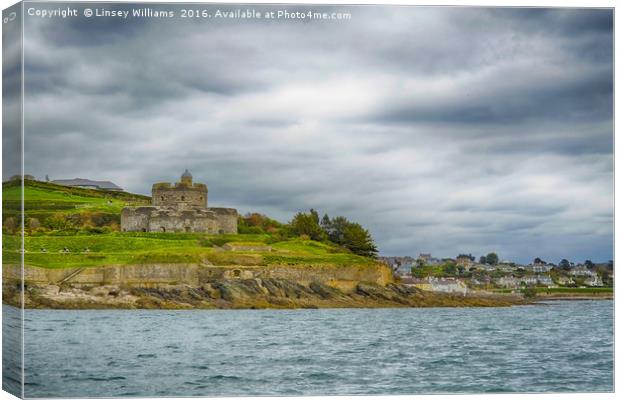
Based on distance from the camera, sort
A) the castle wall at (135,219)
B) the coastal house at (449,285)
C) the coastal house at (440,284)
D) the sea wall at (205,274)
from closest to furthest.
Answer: the sea wall at (205,274), the coastal house at (449,285), the coastal house at (440,284), the castle wall at (135,219)

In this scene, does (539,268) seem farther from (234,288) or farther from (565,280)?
(234,288)

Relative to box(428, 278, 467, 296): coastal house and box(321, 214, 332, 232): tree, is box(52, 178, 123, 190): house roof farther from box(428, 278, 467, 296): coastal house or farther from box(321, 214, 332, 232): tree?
box(428, 278, 467, 296): coastal house

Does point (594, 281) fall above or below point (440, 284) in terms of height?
below

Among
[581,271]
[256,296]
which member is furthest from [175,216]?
[581,271]

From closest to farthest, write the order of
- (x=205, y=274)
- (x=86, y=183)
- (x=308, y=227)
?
(x=86, y=183) → (x=205, y=274) → (x=308, y=227)

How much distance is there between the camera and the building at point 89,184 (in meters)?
27.3

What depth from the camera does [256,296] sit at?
122 ft

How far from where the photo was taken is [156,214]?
39.9m

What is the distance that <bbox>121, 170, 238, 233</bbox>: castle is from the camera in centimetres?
3638

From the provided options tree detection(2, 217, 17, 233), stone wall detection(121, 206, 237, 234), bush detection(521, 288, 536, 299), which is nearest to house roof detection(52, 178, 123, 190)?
stone wall detection(121, 206, 237, 234)

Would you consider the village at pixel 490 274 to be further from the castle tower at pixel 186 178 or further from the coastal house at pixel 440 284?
the castle tower at pixel 186 178

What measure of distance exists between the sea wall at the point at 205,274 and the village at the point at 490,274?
2539mm

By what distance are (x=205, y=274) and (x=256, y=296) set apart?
87.6 inches

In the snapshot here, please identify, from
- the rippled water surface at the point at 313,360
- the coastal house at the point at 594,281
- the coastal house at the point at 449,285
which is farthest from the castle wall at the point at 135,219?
the coastal house at the point at 594,281
